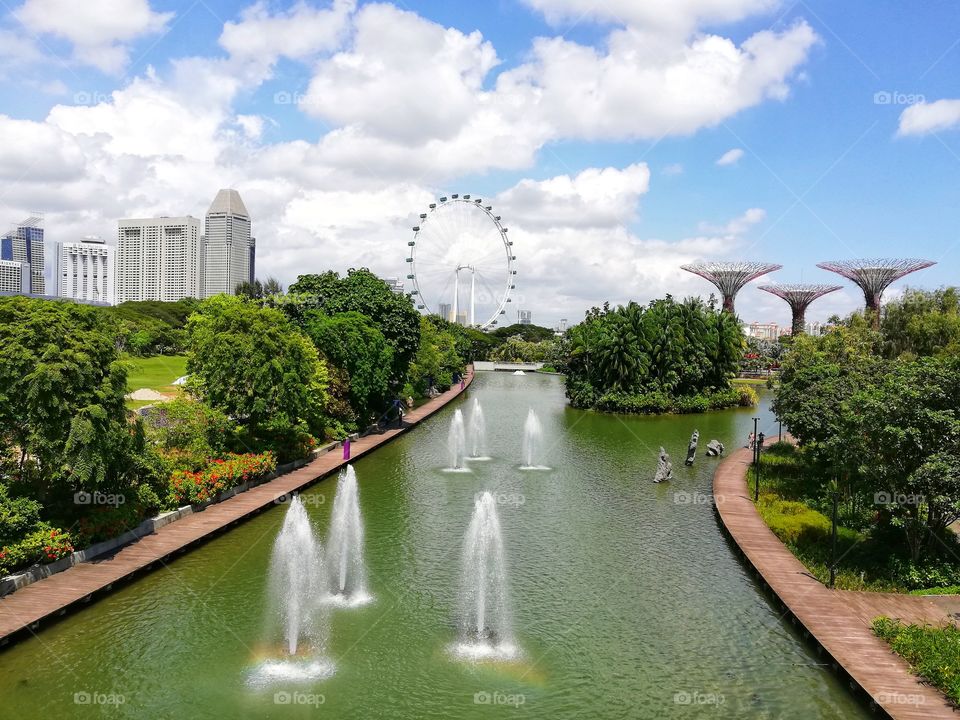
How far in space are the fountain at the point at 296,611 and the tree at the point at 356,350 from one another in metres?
17.8

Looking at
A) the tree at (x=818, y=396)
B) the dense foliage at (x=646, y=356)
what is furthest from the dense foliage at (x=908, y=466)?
the dense foliage at (x=646, y=356)

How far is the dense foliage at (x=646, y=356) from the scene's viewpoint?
5581cm

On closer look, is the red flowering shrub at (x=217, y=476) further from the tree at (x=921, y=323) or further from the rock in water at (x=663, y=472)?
the tree at (x=921, y=323)

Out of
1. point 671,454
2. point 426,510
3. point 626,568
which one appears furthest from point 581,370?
point 626,568

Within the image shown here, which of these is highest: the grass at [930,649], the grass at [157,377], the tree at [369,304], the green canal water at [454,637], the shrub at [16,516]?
the tree at [369,304]

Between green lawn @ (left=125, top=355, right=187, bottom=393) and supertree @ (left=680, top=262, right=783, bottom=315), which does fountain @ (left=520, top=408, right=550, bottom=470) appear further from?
supertree @ (left=680, top=262, right=783, bottom=315)

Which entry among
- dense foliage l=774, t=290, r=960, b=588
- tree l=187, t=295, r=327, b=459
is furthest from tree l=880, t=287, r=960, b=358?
tree l=187, t=295, r=327, b=459

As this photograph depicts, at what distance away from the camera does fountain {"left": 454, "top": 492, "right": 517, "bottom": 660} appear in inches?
573

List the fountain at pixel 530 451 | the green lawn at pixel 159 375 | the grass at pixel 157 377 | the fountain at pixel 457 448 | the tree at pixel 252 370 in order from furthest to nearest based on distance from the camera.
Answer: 1. the green lawn at pixel 159 375
2. the grass at pixel 157 377
3. the fountain at pixel 530 451
4. the fountain at pixel 457 448
5. the tree at pixel 252 370

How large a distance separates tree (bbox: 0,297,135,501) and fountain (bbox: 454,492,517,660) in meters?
9.38

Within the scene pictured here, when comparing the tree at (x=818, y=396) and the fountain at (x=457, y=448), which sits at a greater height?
the tree at (x=818, y=396)

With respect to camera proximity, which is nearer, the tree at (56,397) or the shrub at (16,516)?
the shrub at (16,516)

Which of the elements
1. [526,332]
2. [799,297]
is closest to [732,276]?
[799,297]

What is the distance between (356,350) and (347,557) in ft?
61.9
